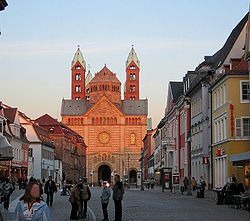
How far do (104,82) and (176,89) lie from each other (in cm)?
8140

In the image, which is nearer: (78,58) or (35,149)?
(35,149)

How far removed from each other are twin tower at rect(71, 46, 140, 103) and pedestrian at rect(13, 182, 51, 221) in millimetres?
146264

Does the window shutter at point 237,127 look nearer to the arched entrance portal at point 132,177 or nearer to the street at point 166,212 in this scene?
the street at point 166,212

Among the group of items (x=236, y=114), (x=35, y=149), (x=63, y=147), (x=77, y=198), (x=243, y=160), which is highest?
(x=63, y=147)

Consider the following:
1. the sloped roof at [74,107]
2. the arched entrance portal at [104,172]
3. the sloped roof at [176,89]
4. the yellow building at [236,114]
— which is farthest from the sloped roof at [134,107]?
the yellow building at [236,114]

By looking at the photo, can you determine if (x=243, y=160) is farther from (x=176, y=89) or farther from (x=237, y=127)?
(x=176, y=89)

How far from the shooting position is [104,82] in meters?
157

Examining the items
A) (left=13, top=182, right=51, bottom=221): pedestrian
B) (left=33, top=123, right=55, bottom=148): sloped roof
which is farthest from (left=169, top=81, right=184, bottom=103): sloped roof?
(left=13, top=182, right=51, bottom=221): pedestrian

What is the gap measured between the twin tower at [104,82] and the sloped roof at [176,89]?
77.7m

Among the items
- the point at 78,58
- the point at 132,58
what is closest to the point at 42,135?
the point at 132,58

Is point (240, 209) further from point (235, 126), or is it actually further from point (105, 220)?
point (235, 126)

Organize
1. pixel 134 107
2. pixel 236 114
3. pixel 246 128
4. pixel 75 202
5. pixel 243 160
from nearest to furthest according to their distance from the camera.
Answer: pixel 75 202 < pixel 243 160 < pixel 236 114 < pixel 246 128 < pixel 134 107

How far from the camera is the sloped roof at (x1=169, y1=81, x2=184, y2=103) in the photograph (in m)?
74.8

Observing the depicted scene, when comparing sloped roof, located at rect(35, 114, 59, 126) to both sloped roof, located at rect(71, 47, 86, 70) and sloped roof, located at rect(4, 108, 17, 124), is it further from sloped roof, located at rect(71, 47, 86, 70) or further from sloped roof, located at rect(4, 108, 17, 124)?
sloped roof, located at rect(71, 47, 86, 70)
